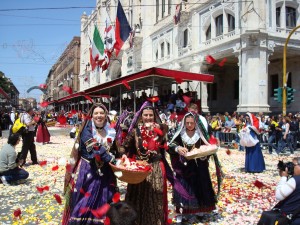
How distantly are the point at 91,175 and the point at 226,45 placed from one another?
719 inches

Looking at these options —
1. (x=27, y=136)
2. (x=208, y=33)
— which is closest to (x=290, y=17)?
(x=208, y=33)

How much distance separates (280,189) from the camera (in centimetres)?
348

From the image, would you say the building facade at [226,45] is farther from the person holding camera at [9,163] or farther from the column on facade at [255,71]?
the person holding camera at [9,163]

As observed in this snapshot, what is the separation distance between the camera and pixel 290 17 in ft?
67.1

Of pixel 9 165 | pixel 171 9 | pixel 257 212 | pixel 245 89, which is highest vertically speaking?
pixel 171 9

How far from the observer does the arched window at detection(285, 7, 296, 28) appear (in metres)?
20.4

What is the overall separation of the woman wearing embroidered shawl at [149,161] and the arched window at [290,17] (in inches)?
756

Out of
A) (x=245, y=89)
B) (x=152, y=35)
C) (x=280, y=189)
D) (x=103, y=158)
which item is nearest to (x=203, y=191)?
(x=280, y=189)

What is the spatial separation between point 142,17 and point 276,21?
1508 cm

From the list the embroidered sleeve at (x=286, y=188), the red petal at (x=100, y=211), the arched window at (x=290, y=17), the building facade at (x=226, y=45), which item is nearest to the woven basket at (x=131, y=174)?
the red petal at (x=100, y=211)

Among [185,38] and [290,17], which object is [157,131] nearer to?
[290,17]

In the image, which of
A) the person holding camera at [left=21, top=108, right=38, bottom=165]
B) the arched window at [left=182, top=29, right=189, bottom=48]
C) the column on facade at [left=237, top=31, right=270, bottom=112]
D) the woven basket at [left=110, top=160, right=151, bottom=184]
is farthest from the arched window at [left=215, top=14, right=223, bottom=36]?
the woven basket at [left=110, top=160, right=151, bottom=184]

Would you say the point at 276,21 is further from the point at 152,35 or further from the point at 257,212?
the point at 257,212

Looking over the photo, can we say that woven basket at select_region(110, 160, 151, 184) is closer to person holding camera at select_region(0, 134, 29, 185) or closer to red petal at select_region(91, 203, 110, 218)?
red petal at select_region(91, 203, 110, 218)
